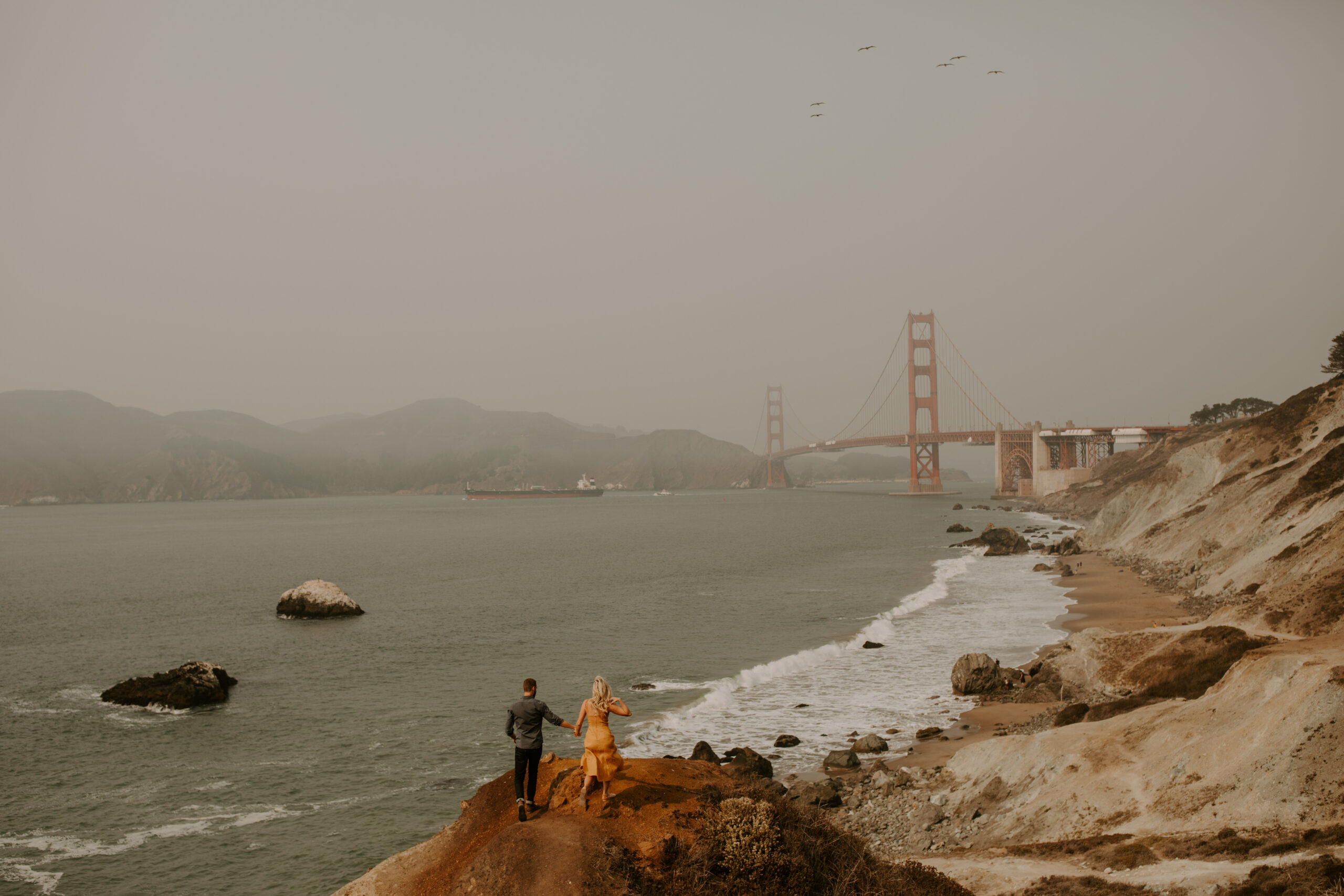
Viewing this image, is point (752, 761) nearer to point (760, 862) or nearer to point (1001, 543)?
point (760, 862)

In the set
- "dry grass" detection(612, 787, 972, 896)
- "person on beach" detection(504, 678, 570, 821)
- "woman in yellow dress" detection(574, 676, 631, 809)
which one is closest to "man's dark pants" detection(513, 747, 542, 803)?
"person on beach" detection(504, 678, 570, 821)

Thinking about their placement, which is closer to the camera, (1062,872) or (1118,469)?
(1062,872)

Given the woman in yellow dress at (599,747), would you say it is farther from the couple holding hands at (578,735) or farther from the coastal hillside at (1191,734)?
the coastal hillside at (1191,734)

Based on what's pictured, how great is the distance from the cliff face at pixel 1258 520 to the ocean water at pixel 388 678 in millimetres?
6944

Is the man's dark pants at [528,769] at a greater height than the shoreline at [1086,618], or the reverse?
the man's dark pants at [528,769]

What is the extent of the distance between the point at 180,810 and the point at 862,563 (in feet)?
165

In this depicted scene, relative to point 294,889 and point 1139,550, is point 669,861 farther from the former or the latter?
point 1139,550

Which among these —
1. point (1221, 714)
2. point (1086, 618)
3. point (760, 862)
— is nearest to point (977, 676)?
point (1221, 714)

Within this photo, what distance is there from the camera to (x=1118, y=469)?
10388 centimetres

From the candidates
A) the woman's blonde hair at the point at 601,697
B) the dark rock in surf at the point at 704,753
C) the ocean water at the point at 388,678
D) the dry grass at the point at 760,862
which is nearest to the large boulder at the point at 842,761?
the ocean water at the point at 388,678

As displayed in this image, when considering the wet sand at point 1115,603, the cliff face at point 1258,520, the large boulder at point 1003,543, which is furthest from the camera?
the large boulder at point 1003,543

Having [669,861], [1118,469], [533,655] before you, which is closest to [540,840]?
[669,861]

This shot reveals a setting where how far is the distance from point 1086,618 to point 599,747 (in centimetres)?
3074

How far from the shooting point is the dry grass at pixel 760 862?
750cm
